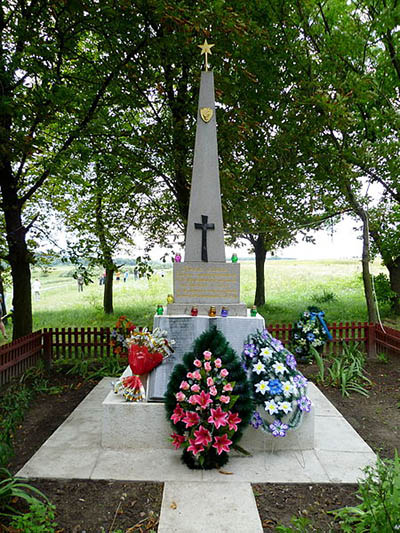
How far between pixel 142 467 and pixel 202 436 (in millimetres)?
717

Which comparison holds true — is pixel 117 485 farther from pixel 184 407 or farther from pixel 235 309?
pixel 235 309

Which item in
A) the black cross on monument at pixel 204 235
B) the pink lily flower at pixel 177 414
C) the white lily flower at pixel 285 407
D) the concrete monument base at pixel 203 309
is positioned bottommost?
the white lily flower at pixel 285 407

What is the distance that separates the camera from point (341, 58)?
8.33 m

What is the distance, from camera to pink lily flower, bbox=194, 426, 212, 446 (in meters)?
3.55

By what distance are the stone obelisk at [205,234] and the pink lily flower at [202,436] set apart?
183 cm

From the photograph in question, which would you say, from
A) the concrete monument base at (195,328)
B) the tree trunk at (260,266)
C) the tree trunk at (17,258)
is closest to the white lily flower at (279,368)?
the concrete monument base at (195,328)

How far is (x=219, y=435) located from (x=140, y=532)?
110 centimetres

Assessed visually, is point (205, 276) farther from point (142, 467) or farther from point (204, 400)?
point (142, 467)

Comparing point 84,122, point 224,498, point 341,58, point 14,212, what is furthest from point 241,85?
point 224,498

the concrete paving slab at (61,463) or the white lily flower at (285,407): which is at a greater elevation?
the white lily flower at (285,407)

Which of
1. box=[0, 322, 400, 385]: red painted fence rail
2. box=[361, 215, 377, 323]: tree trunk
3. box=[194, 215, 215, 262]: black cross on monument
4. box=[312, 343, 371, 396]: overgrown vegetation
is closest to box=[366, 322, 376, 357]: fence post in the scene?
box=[0, 322, 400, 385]: red painted fence rail

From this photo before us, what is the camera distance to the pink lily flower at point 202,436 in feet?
11.7

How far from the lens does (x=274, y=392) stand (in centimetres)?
407

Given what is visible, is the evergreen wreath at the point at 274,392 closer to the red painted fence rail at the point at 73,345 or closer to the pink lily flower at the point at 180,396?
the pink lily flower at the point at 180,396
